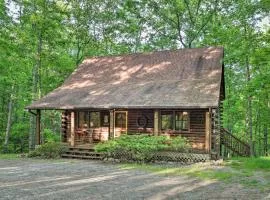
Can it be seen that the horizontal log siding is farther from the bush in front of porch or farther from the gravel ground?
the gravel ground

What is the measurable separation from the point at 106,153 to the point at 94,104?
3.16m

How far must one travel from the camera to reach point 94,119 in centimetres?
2359

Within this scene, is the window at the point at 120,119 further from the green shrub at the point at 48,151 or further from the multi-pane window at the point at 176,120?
the green shrub at the point at 48,151

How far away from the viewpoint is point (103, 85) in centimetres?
2402

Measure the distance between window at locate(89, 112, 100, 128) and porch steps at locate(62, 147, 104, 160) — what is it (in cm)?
259

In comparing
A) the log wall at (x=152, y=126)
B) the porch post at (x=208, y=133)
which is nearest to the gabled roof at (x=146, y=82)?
the porch post at (x=208, y=133)

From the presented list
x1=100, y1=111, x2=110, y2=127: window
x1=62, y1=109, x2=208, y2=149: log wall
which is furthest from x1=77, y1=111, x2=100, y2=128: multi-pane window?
x1=62, y1=109, x2=208, y2=149: log wall

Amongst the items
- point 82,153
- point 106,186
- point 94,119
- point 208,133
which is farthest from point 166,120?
point 106,186

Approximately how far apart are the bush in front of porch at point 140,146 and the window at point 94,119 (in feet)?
13.5

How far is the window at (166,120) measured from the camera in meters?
21.0

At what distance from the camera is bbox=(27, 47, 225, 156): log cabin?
19.5 m

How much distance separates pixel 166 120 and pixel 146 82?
322 cm

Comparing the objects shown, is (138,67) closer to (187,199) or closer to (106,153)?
(106,153)

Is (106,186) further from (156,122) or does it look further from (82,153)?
(82,153)
